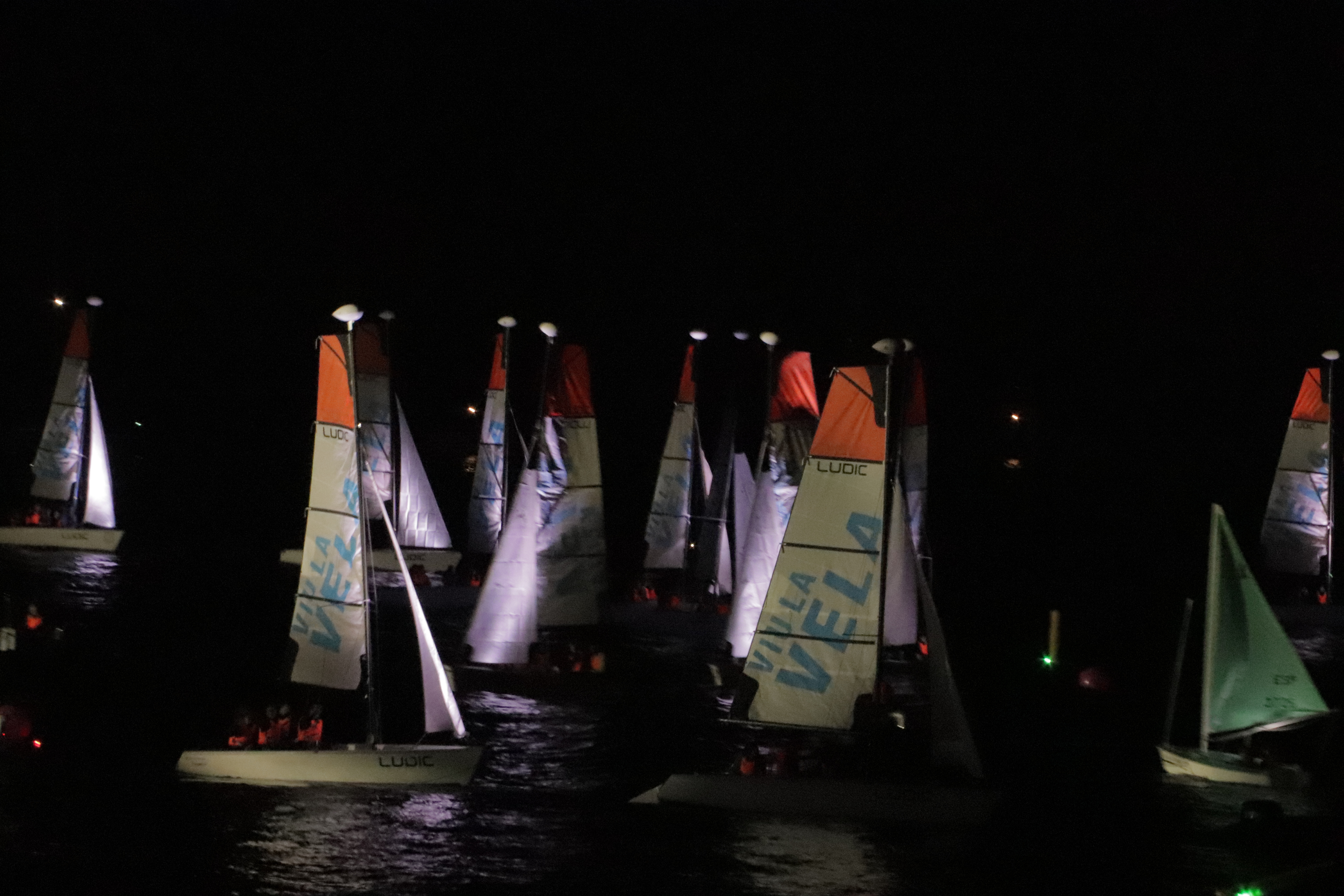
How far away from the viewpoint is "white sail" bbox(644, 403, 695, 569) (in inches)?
1694

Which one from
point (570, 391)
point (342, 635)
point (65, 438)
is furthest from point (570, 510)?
point (65, 438)

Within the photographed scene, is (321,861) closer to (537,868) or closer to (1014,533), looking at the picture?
(537,868)

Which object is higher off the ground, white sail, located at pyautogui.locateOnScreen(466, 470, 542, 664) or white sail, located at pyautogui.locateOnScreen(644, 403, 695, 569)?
white sail, located at pyautogui.locateOnScreen(644, 403, 695, 569)

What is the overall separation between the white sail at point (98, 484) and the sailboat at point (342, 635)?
27749 mm

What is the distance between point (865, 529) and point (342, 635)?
8.66 meters

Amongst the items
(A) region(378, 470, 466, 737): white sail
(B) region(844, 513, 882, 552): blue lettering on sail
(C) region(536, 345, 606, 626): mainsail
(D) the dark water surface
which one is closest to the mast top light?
(A) region(378, 470, 466, 737): white sail

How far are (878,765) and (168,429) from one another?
7967 cm

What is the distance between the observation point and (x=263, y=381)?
321 ft

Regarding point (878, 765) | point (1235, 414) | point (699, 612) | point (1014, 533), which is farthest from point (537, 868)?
point (1235, 414)

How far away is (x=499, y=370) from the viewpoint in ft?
153

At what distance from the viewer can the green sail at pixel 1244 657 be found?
26297 millimetres

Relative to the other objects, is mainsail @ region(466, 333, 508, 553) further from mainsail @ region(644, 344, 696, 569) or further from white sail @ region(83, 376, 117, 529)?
white sail @ region(83, 376, 117, 529)

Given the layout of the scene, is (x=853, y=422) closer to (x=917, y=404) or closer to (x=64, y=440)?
(x=917, y=404)

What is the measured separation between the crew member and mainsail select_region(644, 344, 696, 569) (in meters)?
19.5
